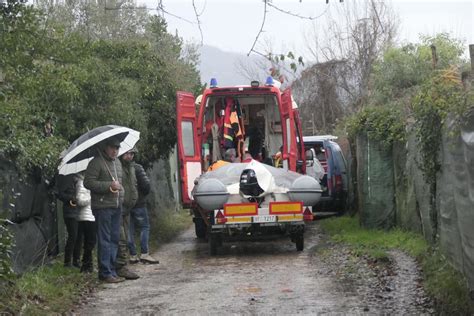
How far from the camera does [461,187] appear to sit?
21.8 feet

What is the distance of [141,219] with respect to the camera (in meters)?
12.3

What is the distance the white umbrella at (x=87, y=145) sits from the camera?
9766 mm

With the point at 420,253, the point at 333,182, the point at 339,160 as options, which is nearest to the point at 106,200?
the point at 420,253

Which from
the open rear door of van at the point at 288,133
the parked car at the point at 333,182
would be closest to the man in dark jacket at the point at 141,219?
the open rear door of van at the point at 288,133

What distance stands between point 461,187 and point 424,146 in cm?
209

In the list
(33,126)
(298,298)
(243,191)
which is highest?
(33,126)

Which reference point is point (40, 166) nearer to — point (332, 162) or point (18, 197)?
point (18, 197)

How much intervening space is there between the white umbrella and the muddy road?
160cm

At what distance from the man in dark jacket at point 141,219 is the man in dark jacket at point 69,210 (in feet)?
4.54

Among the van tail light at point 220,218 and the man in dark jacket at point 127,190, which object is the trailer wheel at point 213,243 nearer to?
the van tail light at point 220,218

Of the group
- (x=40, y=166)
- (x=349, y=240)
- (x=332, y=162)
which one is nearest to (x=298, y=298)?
(x=40, y=166)

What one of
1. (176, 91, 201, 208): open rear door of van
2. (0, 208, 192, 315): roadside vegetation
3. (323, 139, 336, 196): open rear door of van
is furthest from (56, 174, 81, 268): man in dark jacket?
(323, 139, 336, 196): open rear door of van

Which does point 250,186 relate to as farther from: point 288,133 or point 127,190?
point 288,133

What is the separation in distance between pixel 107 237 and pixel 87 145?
3.91ft
